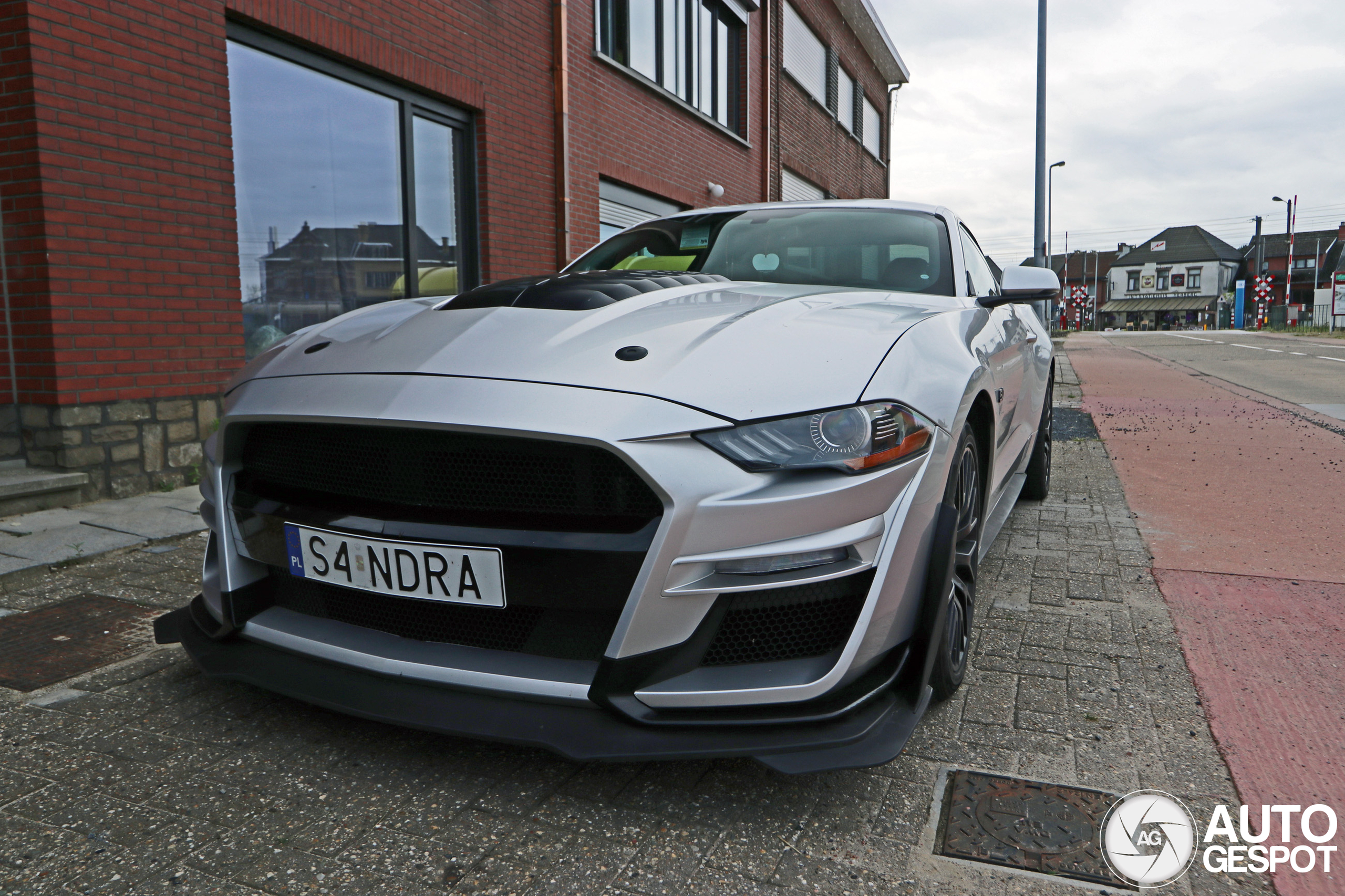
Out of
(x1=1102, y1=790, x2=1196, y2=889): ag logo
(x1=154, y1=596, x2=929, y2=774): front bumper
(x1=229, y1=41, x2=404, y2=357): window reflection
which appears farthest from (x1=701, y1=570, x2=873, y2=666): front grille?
(x1=229, y1=41, x2=404, y2=357): window reflection

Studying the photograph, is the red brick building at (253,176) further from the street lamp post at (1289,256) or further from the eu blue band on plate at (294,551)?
the street lamp post at (1289,256)

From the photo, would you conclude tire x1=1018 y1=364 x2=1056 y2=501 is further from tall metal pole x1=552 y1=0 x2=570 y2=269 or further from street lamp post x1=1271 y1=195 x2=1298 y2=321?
street lamp post x1=1271 y1=195 x2=1298 y2=321

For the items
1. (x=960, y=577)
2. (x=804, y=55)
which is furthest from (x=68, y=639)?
(x=804, y=55)

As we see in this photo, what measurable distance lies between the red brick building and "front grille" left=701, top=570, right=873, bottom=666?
385cm

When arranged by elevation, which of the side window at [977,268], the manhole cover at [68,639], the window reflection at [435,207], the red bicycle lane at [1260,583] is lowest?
the red bicycle lane at [1260,583]

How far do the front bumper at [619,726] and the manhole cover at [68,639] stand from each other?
107 cm

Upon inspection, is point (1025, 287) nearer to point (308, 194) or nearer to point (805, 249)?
point (805, 249)

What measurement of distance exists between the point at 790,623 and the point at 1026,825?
0.58 m

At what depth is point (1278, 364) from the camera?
18.2 metres

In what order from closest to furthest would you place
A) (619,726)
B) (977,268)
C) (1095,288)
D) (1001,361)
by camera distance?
(619,726)
(1001,361)
(977,268)
(1095,288)

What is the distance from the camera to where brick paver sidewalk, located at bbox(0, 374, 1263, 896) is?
1.60m

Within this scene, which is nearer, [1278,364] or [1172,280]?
[1278,364]

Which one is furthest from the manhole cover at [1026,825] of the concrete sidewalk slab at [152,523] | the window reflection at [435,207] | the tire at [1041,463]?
the window reflection at [435,207]

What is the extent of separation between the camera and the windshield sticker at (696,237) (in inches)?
136
